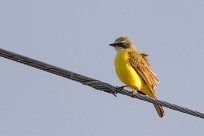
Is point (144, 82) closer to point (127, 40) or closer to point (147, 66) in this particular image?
point (147, 66)

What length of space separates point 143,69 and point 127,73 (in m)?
0.48

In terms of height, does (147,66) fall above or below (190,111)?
above

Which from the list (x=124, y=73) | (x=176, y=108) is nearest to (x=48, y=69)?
(x=176, y=108)

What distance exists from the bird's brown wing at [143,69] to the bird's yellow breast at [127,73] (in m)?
0.08

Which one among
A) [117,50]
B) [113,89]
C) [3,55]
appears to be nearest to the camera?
[3,55]

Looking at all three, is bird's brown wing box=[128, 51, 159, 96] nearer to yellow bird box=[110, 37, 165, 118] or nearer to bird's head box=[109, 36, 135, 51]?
yellow bird box=[110, 37, 165, 118]

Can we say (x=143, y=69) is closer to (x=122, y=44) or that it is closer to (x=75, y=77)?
(x=122, y=44)

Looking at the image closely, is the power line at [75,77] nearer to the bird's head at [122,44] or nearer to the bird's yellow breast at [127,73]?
the bird's yellow breast at [127,73]

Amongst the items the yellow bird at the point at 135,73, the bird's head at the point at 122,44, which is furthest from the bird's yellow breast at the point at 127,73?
the bird's head at the point at 122,44

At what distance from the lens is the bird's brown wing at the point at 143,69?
11273mm

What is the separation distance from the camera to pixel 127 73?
11.1 metres

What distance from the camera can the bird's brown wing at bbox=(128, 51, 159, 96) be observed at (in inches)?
444

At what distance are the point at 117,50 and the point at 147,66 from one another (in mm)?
703

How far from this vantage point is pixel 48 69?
24.4 ft
